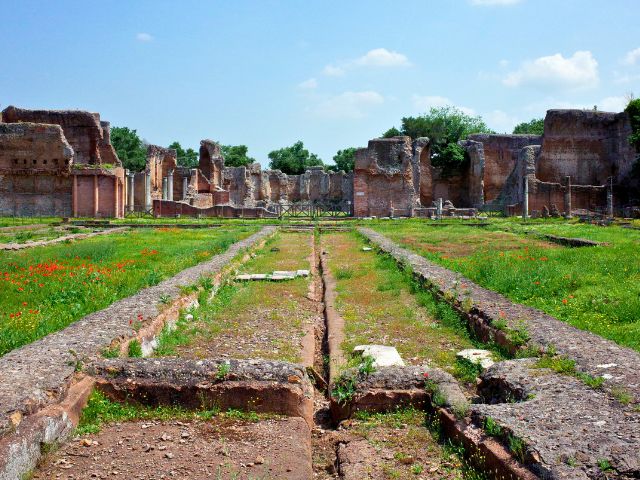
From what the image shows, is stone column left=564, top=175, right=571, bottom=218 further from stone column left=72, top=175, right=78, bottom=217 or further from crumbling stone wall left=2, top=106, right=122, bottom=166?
stone column left=72, top=175, right=78, bottom=217

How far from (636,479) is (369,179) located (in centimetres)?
3530

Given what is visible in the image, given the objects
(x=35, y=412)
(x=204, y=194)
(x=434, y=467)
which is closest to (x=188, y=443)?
(x=35, y=412)

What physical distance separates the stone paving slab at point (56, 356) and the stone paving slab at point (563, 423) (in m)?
2.70

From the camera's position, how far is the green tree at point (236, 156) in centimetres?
7719

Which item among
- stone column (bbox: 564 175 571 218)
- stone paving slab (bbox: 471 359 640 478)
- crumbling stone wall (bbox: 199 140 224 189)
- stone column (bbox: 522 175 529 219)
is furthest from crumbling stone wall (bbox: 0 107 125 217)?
stone paving slab (bbox: 471 359 640 478)

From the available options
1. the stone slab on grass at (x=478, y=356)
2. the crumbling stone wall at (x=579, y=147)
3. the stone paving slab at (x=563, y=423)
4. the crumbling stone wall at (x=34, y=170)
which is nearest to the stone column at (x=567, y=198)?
the crumbling stone wall at (x=579, y=147)

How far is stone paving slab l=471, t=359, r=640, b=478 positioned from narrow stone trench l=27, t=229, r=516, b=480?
0.48 meters

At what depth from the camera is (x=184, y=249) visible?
14461mm

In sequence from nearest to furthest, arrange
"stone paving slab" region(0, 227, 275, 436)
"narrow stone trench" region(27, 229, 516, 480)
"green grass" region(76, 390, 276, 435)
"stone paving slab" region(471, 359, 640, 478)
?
"stone paving slab" region(471, 359, 640, 478)
"narrow stone trench" region(27, 229, 516, 480)
"stone paving slab" region(0, 227, 275, 436)
"green grass" region(76, 390, 276, 435)

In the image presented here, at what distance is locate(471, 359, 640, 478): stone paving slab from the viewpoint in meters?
2.70

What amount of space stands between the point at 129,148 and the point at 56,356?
242ft

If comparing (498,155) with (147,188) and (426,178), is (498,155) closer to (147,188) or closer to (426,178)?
(426,178)

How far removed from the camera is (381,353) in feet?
18.3

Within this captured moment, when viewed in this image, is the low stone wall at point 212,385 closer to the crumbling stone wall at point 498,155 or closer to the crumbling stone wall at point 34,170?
the crumbling stone wall at point 34,170
